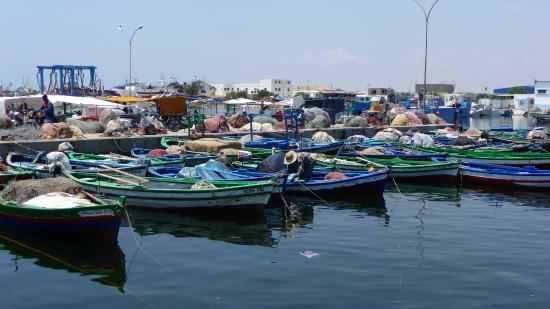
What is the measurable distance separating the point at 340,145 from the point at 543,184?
9.16 metres

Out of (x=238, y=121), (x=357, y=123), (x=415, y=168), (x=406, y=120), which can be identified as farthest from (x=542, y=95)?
(x=415, y=168)

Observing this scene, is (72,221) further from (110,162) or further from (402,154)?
(402,154)

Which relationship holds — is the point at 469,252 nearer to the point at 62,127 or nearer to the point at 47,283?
the point at 47,283

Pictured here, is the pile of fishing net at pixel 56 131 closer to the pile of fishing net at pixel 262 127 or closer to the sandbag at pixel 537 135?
the pile of fishing net at pixel 262 127

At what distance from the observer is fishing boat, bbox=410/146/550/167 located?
2486cm

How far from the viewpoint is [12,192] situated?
48.4 feet

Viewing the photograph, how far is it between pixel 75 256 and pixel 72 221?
727 mm

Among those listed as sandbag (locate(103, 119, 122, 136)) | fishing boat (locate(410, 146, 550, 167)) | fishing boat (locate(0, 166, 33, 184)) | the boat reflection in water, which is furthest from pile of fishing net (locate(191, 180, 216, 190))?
sandbag (locate(103, 119, 122, 136))

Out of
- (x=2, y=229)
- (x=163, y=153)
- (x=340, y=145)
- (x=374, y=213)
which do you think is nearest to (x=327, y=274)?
(x=374, y=213)

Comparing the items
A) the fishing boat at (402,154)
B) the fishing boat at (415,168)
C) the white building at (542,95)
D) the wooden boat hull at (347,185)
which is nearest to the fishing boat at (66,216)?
the wooden boat hull at (347,185)

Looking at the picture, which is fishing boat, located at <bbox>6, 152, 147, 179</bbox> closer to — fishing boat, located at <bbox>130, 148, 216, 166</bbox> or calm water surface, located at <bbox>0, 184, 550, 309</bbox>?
fishing boat, located at <bbox>130, 148, 216, 166</bbox>

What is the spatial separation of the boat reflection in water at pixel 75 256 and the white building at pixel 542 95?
8311 centimetres

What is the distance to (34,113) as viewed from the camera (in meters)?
35.0

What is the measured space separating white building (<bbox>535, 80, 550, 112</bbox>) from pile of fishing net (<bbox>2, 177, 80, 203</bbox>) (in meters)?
82.2
